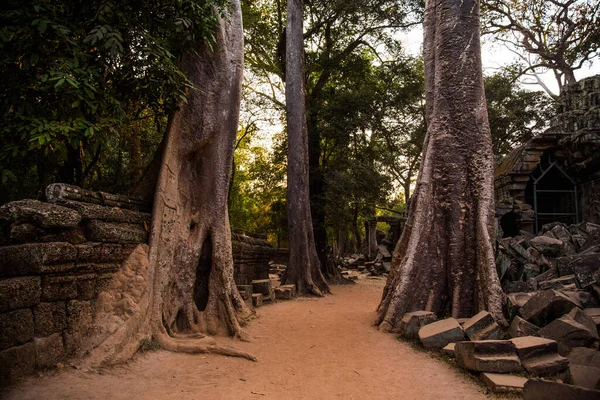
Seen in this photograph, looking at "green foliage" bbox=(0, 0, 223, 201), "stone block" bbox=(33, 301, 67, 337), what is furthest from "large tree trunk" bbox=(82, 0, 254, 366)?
"stone block" bbox=(33, 301, 67, 337)

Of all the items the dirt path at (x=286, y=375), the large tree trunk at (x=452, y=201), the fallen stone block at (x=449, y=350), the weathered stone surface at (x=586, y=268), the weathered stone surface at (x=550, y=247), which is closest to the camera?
the dirt path at (x=286, y=375)

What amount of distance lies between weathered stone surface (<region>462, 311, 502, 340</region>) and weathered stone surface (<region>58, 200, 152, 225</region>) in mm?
3418

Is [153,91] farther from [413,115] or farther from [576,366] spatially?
[413,115]

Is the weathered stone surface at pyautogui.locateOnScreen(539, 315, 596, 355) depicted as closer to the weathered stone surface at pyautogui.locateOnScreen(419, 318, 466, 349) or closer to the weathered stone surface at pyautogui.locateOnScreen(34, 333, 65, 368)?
the weathered stone surface at pyautogui.locateOnScreen(419, 318, 466, 349)

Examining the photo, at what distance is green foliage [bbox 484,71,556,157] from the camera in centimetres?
1722

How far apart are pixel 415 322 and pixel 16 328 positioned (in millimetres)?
3732

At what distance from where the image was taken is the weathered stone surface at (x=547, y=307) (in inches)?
156

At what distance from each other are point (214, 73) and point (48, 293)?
3.29 metres

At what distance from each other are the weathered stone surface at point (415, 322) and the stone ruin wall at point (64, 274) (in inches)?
112

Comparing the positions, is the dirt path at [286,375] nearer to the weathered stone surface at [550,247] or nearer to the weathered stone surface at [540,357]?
the weathered stone surface at [540,357]

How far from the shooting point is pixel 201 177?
5176 millimetres

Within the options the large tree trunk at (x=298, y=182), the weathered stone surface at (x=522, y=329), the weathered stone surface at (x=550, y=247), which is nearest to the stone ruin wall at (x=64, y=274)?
the weathered stone surface at (x=522, y=329)

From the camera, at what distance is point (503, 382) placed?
296 centimetres

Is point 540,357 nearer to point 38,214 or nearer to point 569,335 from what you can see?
point 569,335
